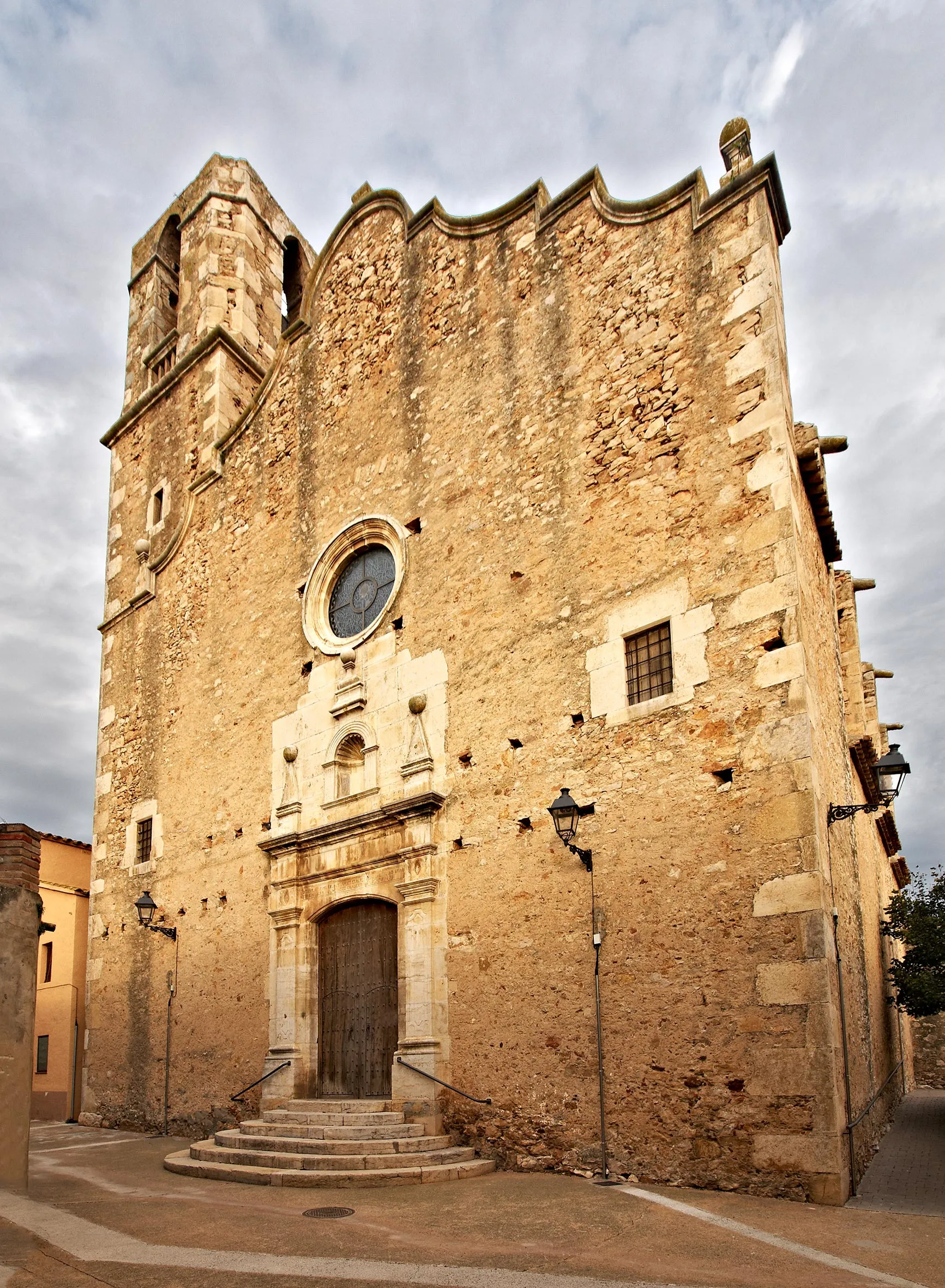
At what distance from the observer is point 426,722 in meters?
11.1

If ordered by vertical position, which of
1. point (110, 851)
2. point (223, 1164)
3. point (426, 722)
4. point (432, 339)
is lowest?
point (223, 1164)

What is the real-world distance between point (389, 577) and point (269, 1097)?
21.0ft

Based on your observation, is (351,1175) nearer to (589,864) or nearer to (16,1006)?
(589,864)

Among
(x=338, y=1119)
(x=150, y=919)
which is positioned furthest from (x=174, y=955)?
(x=338, y=1119)

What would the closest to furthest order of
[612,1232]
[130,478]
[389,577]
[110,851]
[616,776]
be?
[612,1232], [616,776], [389,577], [110,851], [130,478]

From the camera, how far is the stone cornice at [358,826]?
1066 cm

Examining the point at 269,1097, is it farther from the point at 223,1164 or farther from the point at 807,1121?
the point at 807,1121

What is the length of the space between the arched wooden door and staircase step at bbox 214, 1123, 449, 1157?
1.28m

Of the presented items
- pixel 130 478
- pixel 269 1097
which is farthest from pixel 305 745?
pixel 130 478

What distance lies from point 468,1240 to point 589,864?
3.42 metres

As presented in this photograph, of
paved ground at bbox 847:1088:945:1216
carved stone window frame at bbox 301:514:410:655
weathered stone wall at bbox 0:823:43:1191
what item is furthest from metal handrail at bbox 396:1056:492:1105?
carved stone window frame at bbox 301:514:410:655

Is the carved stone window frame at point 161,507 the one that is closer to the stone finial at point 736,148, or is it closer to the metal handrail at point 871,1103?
the stone finial at point 736,148

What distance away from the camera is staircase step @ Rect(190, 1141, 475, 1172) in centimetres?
876

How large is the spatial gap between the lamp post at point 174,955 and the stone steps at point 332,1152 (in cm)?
305
